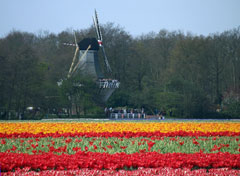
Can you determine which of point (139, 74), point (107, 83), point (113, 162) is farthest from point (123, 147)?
point (139, 74)

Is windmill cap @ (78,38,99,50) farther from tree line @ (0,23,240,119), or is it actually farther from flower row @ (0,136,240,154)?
flower row @ (0,136,240,154)

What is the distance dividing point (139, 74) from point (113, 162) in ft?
173

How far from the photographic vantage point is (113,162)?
33.9 feet

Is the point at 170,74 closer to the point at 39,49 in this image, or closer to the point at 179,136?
the point at 39,49

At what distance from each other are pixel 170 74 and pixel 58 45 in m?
19.2

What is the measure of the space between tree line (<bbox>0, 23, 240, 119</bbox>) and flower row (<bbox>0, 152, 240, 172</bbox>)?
32.7m

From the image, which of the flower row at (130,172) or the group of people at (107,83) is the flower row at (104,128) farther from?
the group of people at (107,83)

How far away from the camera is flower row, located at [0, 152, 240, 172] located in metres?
10.0

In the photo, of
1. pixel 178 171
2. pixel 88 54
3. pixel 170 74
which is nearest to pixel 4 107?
pixel 88 54

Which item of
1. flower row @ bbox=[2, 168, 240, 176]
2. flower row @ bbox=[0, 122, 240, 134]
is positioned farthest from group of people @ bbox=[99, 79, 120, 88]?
flower row @ bbox=[2, 168, 240, 176]

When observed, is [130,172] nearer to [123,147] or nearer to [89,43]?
[123,147]

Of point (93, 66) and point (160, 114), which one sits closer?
point (160, 114)

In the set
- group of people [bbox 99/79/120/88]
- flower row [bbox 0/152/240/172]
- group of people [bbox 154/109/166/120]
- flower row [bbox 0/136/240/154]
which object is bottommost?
flower row [bbox 0/152/240/172]

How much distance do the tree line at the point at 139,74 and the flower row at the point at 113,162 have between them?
32672 mm
